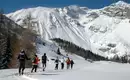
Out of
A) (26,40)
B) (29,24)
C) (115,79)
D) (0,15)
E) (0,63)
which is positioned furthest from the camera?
(0,15)

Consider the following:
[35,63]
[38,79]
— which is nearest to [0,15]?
[35,63]

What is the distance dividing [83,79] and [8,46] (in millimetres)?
49565

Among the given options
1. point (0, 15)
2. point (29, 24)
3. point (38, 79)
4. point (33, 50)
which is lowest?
point (38, 79)

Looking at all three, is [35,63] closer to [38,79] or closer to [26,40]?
[38,79]

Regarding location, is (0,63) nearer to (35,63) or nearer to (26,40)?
(26,40)

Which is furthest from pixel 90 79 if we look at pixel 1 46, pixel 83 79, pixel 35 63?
pixel 1 46

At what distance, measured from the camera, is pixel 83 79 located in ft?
71.3

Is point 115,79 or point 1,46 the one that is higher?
point 1,46

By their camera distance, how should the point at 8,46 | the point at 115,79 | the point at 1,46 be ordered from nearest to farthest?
the point at 115,79 < the point at 8,46 < the point at 1,46

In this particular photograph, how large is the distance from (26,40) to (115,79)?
62621 mm

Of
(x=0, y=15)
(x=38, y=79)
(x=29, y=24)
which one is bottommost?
(x=38, y=79)

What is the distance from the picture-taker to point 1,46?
76938mm

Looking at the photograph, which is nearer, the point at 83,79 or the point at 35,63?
the point at 83,79

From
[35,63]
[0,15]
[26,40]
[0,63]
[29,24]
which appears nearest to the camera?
[35,63]
